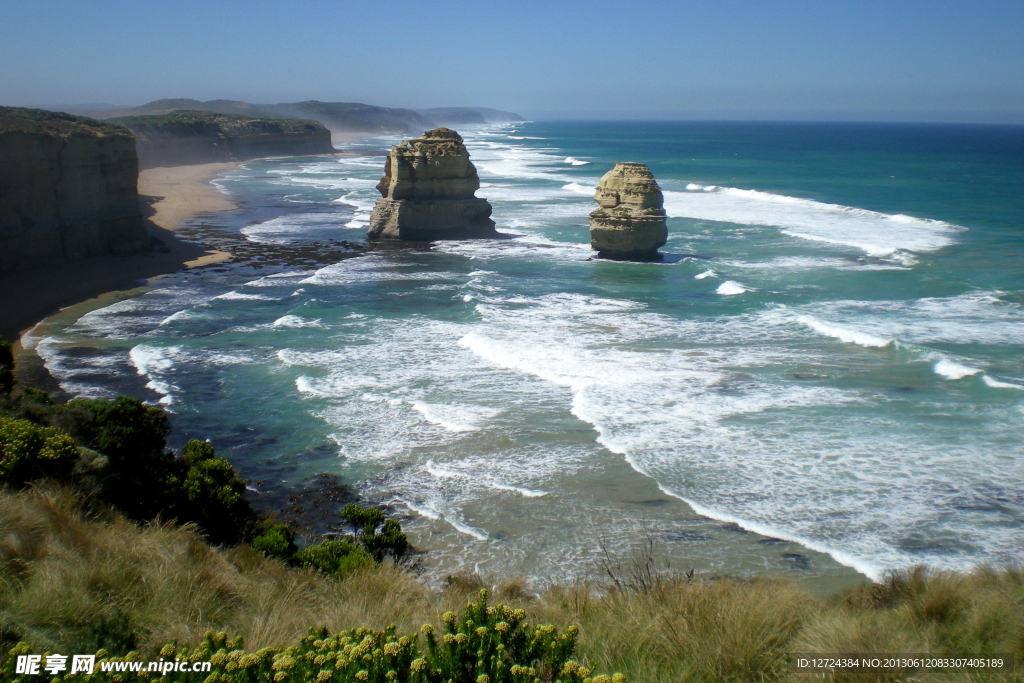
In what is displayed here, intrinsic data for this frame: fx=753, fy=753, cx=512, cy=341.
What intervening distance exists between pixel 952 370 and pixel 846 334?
3.13 meters

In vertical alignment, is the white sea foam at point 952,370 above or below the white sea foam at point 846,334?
below

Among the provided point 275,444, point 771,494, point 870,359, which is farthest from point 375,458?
point 870,359

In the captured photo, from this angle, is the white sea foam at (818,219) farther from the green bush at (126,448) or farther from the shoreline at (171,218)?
the green bush at (126,448)

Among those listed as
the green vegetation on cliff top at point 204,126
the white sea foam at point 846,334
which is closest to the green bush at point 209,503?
the white sea foam at point 846,334

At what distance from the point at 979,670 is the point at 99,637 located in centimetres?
617

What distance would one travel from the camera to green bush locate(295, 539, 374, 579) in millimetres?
8500

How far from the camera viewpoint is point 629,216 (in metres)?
29.9

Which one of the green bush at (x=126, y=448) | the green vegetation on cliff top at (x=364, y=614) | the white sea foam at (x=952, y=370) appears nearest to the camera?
the green vegetation on cliff top at (x=364, y=614)

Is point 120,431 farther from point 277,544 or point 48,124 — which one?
point 48,124

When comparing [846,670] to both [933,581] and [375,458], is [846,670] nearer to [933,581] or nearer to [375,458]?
[933,581]

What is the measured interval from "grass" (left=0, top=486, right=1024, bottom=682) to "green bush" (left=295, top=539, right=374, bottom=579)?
71 centimetres

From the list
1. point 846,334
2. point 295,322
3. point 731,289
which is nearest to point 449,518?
point 295,322

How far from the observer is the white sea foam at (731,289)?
24781mm

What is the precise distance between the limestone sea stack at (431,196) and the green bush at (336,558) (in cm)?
2617
